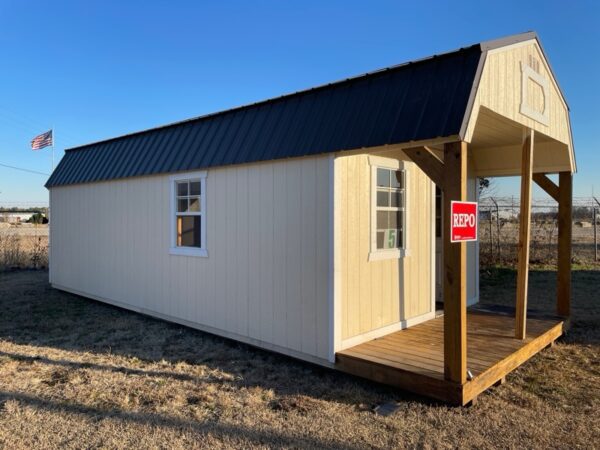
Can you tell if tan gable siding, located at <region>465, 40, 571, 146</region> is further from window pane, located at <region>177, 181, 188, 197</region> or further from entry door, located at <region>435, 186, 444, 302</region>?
window pane, located at <region>177, 181, 188, 197</region>

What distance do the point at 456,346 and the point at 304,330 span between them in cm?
172

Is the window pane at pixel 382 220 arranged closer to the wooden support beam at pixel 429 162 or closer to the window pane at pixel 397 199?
the window pane at pixel 397 199

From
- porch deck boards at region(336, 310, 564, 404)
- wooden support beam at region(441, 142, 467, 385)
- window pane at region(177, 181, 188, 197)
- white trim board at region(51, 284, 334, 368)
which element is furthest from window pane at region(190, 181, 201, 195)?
wooden support beam at region(441, 142, 467, 385)

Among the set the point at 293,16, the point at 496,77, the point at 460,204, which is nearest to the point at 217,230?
the point at 460,204

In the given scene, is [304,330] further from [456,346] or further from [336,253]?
[456,346]

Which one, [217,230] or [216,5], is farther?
[216,5]

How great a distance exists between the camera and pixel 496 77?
3.95 m

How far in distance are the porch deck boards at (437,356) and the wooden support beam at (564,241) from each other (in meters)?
0.53

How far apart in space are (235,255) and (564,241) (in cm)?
455

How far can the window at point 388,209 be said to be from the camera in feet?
16.5

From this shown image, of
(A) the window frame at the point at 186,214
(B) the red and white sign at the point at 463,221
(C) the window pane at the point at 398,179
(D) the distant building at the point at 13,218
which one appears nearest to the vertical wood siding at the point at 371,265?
(C) the window pane at the point at 398,179

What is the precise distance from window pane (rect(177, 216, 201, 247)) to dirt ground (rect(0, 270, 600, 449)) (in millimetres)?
1360

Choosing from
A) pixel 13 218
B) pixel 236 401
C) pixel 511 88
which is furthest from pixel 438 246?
pixel 13 218

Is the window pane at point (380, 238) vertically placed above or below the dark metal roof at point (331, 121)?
below
